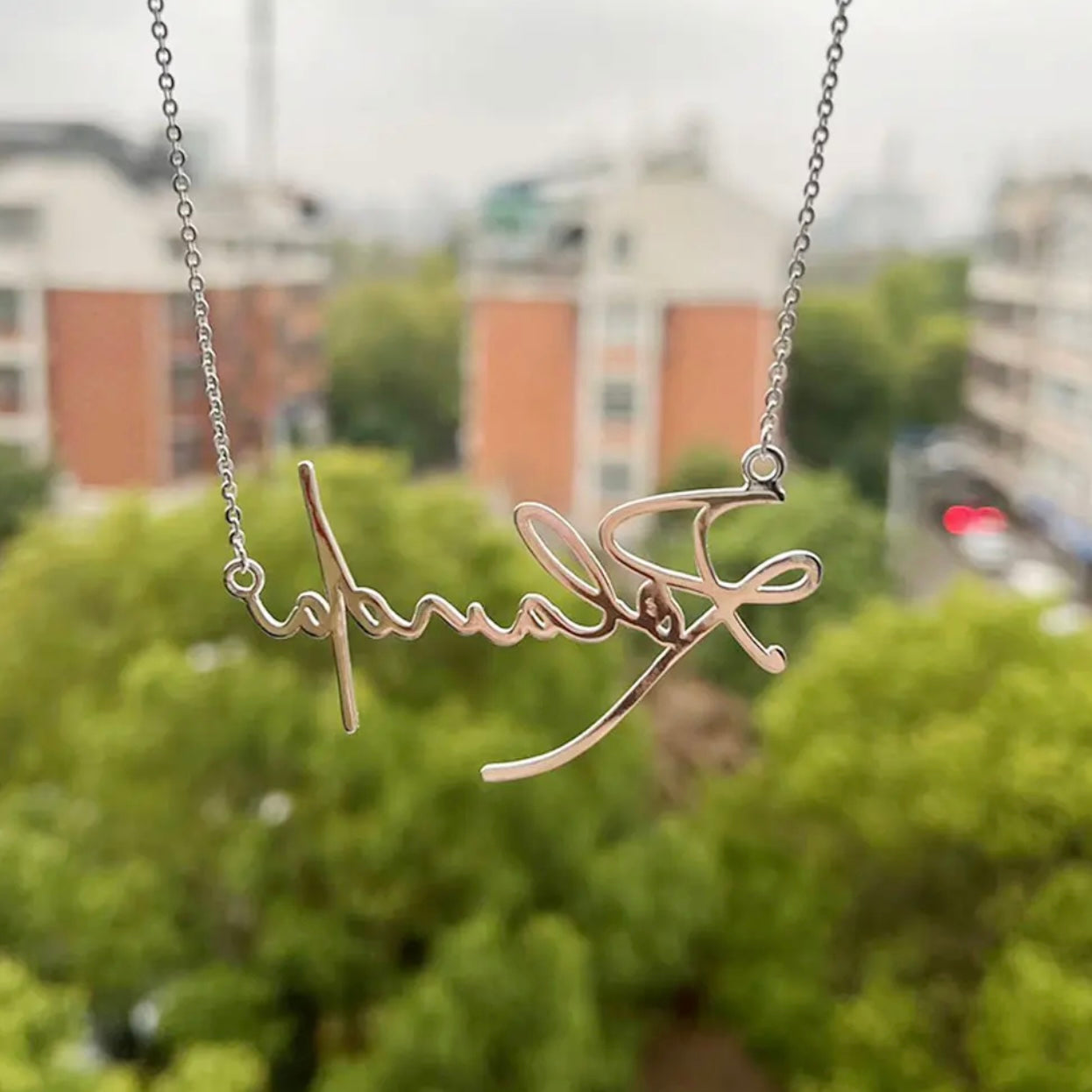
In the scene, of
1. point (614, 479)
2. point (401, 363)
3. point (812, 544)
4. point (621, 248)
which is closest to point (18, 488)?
point (401, 363)

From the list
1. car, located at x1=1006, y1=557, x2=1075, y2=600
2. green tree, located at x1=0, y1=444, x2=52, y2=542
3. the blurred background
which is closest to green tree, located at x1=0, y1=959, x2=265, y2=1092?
the blurred background

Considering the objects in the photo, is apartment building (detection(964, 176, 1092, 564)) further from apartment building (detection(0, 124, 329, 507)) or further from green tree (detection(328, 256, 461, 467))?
apartment building (detection(0, 124, 329, 507))

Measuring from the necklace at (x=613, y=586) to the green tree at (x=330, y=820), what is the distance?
94 cm

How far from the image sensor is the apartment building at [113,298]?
2.07m

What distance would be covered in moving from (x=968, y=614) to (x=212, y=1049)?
1.23 metres

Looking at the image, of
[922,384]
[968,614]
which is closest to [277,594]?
[968,614]

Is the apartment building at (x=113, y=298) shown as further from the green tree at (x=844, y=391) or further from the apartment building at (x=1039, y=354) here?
the apartment building at (x=1039, y=354)

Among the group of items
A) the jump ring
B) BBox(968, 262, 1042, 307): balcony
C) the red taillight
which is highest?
BBox(968, 262, 1042, 307): balcony

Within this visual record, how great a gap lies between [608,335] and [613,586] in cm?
187

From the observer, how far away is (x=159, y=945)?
1.71 meters

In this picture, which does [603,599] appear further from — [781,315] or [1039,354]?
Result: [1039,354]

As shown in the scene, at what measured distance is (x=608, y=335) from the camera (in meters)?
2.55

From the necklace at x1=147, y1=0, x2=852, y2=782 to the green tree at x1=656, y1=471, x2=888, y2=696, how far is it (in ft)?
5.20

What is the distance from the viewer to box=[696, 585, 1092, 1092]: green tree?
1679 millimetres
